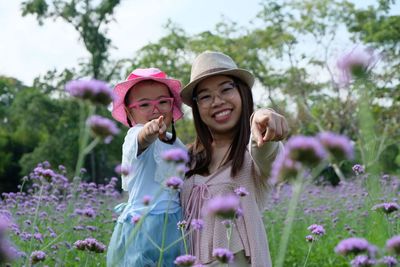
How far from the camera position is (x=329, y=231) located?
597 cm

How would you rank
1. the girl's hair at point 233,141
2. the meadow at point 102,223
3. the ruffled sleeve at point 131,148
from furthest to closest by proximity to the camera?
the meadow at point 102,223 < the girl's hair at point 233,141 < the ruffled sleeve at point 131,148

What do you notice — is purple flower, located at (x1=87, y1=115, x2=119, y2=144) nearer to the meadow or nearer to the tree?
the meadow

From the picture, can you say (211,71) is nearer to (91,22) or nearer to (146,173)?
(146,173)

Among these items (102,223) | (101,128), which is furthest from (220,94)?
(102,223)

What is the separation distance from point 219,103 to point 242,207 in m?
0.50

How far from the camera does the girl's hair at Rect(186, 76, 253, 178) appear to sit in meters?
2.88

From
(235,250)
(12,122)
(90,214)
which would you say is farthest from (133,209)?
(12,122)

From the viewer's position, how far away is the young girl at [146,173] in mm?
2672

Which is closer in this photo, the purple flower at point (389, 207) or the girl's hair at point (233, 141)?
the purple flower at point (389, 207)

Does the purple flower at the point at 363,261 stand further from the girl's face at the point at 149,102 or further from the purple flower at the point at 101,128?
the girl's face at the point at 149,102

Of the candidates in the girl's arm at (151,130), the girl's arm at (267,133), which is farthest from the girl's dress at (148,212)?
the girl's arm at (267,133)

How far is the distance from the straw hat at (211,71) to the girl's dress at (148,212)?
33 centimetres

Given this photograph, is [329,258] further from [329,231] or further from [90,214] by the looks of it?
[90,214]

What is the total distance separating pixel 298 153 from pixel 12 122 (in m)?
20.6
